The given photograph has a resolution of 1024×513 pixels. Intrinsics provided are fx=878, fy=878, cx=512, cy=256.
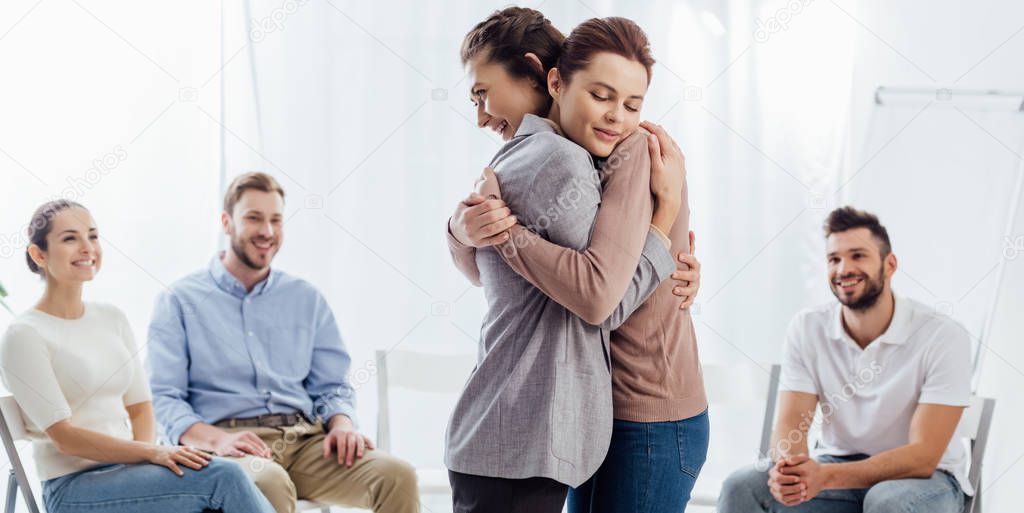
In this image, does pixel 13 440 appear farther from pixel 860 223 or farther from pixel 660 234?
pixel 860 223

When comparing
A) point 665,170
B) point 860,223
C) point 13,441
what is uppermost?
point 860,223

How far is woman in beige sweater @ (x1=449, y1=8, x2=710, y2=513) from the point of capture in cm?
94

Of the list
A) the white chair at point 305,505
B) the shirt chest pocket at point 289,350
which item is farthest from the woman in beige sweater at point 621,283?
the shirt chest pocket at point 289,350

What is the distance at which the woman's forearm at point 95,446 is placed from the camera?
1.81 metres

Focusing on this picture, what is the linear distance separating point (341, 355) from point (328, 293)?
0.49 metres

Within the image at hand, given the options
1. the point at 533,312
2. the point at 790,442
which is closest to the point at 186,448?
the point at 533,312

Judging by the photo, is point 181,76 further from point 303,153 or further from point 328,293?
point 328,293

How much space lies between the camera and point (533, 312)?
0.99 metres

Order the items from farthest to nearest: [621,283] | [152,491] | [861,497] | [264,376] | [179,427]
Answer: [264,376]
[179,427]
[861,497]
[152,491]
[621,283]

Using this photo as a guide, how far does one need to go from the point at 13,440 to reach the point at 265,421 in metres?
0.57

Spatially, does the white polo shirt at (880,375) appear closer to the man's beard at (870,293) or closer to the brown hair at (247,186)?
the man's beard at (870,293)

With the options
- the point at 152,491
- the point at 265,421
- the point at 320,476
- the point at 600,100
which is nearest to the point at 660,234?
the point at 600,100

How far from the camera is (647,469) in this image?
996 millimetres

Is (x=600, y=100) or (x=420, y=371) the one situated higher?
(x=600, y=100)
